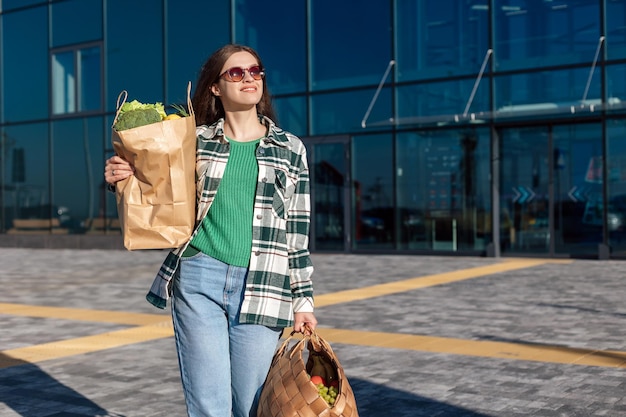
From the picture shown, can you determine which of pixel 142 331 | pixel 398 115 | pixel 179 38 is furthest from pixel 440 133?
pixel 142 331

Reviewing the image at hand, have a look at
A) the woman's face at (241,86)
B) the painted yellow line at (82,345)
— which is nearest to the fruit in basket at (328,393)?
the woman's face at (241,86)

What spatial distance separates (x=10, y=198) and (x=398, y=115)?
13.6 meters

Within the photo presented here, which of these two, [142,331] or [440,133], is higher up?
[440,133]

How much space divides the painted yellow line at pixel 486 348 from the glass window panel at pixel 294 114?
13517 millimetres

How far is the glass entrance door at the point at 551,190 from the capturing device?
17.8 metres

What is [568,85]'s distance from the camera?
58.5 ft

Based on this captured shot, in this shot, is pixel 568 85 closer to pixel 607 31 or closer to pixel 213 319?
pixel 607 31

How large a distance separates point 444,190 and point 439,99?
2.02m

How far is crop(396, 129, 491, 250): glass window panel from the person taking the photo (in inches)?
743

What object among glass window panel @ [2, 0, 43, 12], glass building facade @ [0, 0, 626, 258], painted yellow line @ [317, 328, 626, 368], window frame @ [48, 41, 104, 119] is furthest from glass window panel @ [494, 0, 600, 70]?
glass window panel @ [2, 0, 43, 12]

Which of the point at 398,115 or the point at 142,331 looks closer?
the point at 142,331

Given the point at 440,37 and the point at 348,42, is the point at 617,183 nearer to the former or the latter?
the point at 440,37

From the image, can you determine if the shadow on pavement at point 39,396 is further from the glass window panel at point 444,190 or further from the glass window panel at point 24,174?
the glass window panel at point 24,174

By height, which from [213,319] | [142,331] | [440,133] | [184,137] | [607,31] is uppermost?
[607,31]
